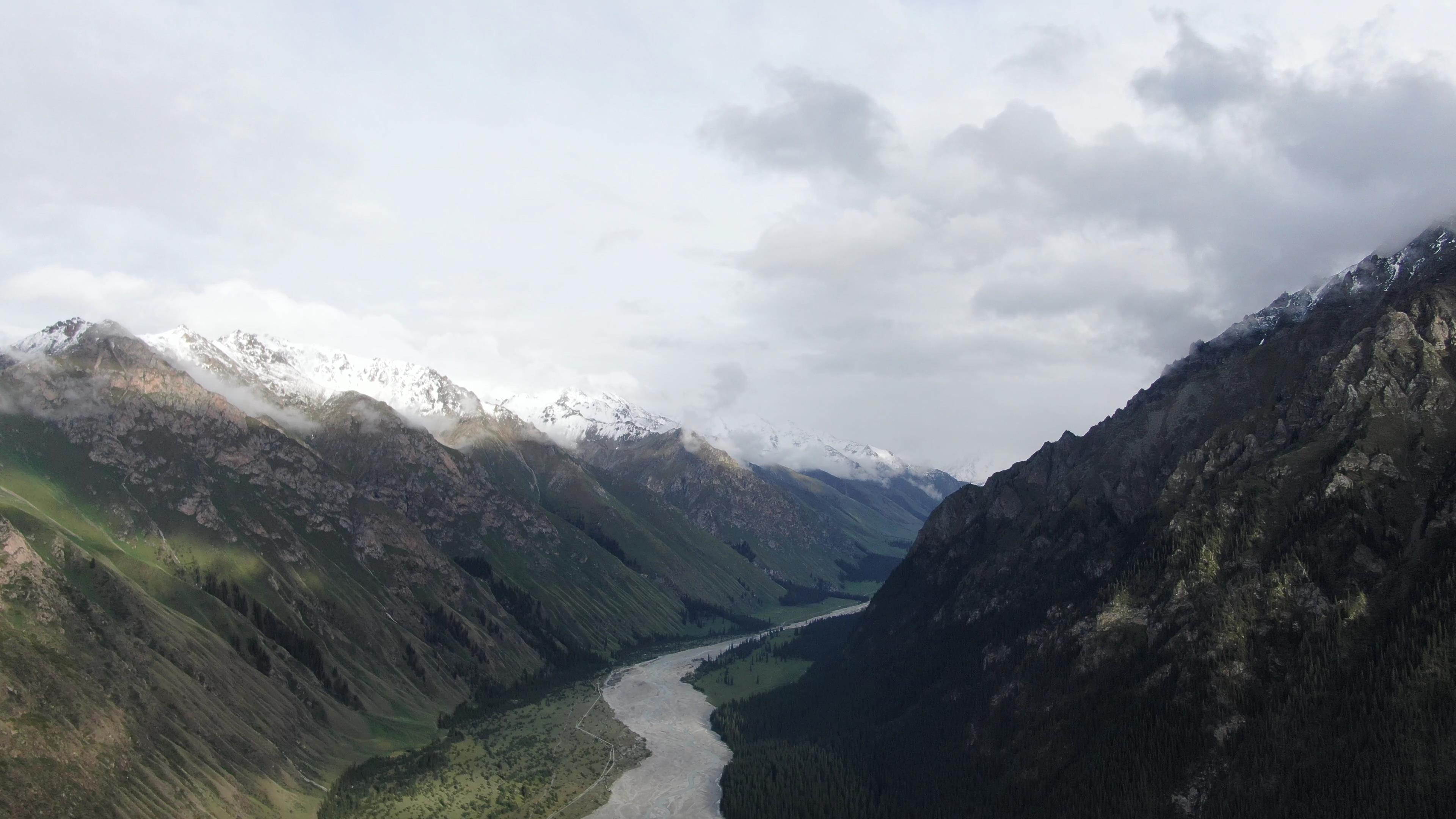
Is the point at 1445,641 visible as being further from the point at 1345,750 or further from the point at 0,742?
the point at 0,742

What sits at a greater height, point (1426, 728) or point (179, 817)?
point (1426, 728)

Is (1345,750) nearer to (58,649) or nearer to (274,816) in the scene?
(274,816)

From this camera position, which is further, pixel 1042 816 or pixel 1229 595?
pixel 1229 595

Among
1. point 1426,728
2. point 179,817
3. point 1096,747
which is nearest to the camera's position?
point 1426,728

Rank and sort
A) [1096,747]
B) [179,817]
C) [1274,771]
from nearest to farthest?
[1274,771]
[179,817]
[1096,747]

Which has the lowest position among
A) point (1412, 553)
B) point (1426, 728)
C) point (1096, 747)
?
point (1096, 747)

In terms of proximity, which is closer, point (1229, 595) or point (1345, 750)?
point (1345, 750)

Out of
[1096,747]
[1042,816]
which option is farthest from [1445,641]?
[1042,816]

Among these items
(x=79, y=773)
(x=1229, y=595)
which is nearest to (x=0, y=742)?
(x=79, y=773)

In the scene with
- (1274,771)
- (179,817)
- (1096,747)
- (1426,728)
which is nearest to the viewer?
(1426,728)
